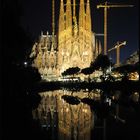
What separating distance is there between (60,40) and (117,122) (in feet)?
357

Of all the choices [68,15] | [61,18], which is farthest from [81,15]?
[61,18]

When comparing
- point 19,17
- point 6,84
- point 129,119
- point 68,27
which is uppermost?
point 68,27

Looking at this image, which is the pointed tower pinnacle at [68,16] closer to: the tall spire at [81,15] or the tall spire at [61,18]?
the tall spire at [61,18]

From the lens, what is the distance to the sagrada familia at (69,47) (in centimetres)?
11974

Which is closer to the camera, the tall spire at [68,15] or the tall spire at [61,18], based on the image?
the tall spire at [68,15]

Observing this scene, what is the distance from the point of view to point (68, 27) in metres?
123

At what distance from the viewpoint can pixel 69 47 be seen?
122m

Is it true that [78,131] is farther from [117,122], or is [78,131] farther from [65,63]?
[65,63]

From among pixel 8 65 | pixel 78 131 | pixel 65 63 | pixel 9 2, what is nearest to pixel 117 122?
pixel 78 131

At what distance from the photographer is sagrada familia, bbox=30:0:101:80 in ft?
393

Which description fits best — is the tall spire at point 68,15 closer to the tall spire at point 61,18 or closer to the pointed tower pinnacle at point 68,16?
the pointed tower pinnacle at point 68,16

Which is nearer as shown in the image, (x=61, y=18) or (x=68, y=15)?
(x=68, y=15)

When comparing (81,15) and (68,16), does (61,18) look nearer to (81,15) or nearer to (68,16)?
(68,16)

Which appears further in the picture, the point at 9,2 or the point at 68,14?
the point at 68,14
